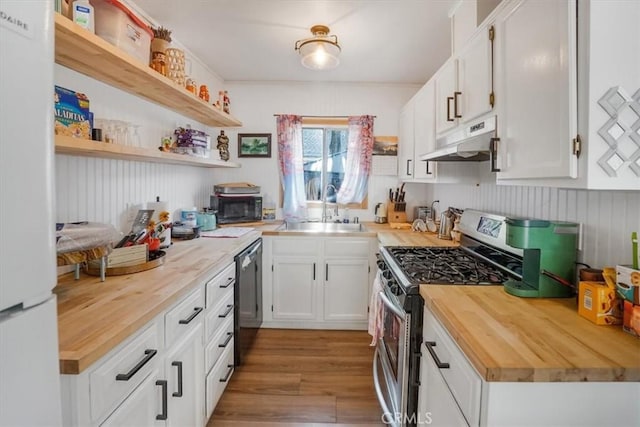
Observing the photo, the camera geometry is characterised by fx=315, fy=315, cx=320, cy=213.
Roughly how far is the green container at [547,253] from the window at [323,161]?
2.37 meters

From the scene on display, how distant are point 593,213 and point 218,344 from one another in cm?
192

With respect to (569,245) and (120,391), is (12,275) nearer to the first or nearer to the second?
(120,391)

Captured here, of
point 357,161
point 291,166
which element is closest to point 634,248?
point 357,161

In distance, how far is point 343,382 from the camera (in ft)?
7.04

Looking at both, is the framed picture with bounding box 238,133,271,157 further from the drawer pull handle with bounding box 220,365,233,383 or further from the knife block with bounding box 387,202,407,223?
the drawer pull handle with bounding box 220,365,233,383

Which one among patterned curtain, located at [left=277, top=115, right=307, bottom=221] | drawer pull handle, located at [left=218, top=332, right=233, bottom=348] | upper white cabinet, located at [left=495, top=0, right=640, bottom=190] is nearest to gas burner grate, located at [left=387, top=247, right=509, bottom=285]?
upper white cabinet, located at [left=495, top=0, right=640, bottom=190]

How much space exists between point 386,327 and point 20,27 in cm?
180

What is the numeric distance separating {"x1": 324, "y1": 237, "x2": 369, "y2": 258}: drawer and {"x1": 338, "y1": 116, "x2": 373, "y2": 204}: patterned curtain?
28.1 inches

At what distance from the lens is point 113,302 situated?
1.13 meters

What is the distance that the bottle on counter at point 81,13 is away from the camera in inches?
47.9

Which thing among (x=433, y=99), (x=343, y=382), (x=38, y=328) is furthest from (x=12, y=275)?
(x=433, y=99)

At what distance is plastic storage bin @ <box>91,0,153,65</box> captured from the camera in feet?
4.60

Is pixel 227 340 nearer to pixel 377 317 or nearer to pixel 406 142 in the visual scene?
pixel 377 317

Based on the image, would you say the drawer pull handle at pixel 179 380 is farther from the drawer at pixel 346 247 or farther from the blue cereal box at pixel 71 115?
the drawer at pixel 346 247
